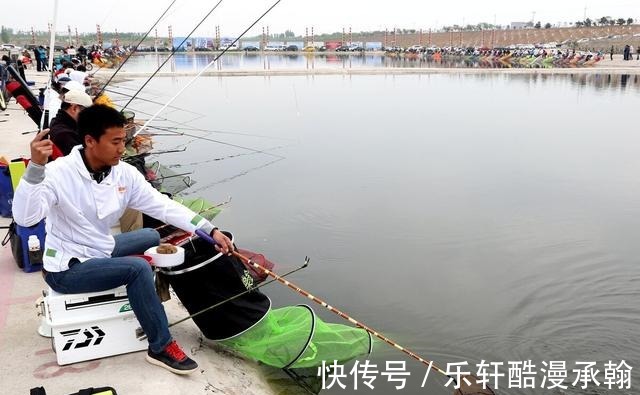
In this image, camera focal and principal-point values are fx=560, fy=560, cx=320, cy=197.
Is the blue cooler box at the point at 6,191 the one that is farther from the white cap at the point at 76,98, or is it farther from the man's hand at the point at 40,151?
the man's hand at the point at 40,151

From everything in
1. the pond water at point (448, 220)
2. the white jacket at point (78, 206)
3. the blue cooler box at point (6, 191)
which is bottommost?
the pond water at point (448, 220)

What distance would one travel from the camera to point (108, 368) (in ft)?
11.7

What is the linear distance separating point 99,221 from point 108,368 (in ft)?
3.15

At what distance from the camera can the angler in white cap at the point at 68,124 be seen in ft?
15.6

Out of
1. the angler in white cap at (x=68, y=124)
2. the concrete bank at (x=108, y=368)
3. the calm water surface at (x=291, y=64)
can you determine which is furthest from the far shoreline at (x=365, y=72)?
the concrete bank at (x=108, y=368)

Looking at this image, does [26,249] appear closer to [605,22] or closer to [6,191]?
[6,191]

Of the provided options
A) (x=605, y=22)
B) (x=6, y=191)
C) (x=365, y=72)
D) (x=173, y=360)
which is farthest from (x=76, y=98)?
(x=605, y=22)

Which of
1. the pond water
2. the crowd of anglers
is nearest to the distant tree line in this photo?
the crowd of anglers

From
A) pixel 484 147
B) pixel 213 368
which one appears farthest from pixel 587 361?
pixel 484 147

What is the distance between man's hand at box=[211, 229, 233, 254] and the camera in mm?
3637

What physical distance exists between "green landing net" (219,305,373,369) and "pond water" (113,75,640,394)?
1.12ft

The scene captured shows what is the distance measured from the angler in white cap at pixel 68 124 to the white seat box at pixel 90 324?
1.67 meters

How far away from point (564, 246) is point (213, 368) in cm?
538

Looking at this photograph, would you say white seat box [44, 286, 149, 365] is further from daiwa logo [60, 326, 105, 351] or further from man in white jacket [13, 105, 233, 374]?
man in white jacket [13, 105, 233, 374]
